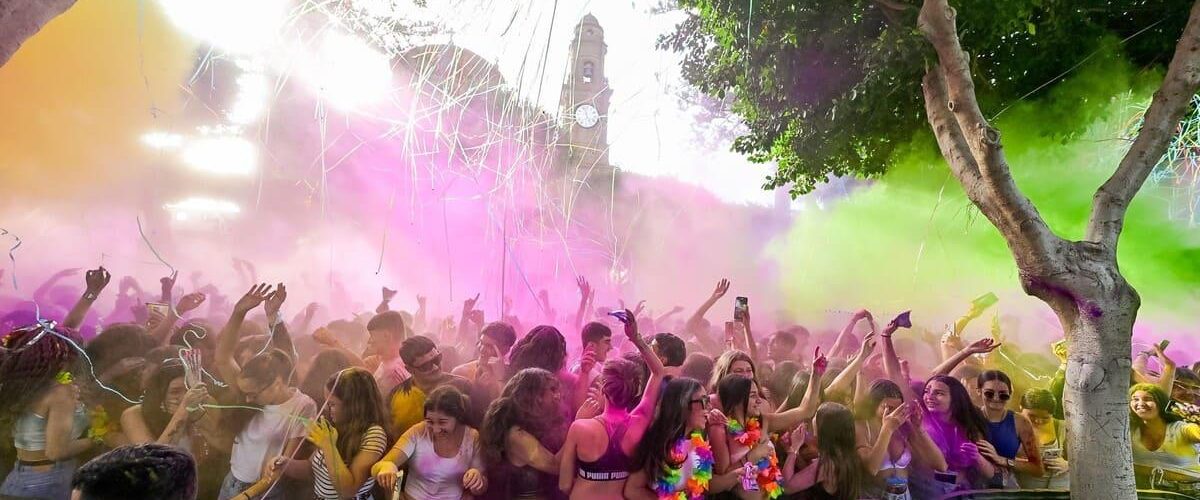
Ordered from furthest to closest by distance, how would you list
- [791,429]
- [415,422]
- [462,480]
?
[791,429], [415,422], [462,480]

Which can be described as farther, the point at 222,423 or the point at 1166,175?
the point at 1166,175

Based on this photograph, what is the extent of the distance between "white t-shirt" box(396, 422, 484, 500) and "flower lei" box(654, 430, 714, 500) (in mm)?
1012

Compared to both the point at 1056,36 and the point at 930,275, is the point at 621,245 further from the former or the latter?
the point at 1056,36

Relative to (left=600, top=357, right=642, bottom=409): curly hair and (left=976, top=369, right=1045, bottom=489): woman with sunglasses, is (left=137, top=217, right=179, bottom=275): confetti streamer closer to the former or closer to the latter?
(left=600, top=357, right=642, bottom=409): curly hair

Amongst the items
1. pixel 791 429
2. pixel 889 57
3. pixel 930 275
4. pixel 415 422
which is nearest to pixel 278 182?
pixel 415 422

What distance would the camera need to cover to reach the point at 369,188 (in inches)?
245

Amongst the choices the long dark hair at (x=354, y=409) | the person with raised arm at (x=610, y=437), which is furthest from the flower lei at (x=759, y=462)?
the long dark hair at (x=354, y=409)

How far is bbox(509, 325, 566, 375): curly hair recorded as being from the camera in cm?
384

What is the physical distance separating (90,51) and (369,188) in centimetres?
233

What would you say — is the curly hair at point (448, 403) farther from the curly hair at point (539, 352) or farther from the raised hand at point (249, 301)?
the raised hand at point (249, 301)

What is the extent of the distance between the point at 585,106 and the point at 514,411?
3731 mm

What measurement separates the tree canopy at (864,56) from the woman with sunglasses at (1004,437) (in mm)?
2122

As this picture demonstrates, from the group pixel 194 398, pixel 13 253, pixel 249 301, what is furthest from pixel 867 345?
pixel 13 253

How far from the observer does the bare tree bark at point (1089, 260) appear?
153 inches
